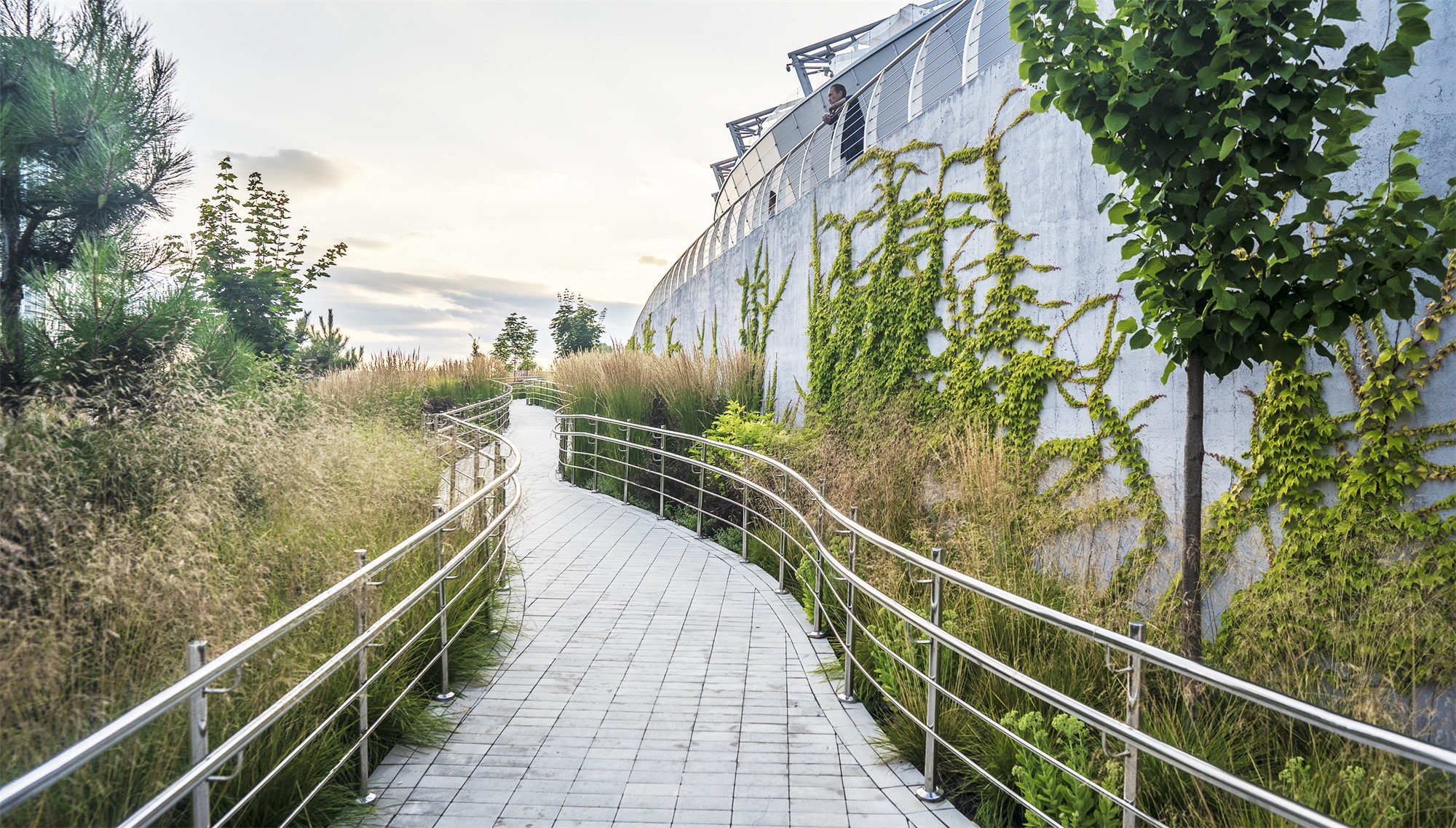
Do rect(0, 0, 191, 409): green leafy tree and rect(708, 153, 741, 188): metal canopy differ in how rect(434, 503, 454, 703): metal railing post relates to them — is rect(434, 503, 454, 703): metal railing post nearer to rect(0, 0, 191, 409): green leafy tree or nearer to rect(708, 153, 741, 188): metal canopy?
rect(0, 0, 191, 409): green leafy tree

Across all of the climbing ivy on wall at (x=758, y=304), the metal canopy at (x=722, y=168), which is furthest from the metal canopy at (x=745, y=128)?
the climbing ivy on wall at (x=758, y=304)

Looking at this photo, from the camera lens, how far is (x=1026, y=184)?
684 centimetres

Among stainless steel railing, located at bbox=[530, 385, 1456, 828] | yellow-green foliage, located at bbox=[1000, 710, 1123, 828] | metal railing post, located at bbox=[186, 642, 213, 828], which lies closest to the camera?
stainless steel railing, located at bbox=[530, 385, 1456, 828]

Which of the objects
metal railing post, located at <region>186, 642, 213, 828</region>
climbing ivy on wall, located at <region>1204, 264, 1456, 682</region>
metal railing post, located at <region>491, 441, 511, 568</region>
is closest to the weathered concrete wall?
climbing ivy on wall, located at <region>1204, 264, 1456, 682</region>

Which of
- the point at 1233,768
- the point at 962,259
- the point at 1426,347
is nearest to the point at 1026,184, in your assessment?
the point at 962,259

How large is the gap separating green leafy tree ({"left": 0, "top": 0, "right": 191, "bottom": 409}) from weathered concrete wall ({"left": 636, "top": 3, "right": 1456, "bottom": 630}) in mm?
7531

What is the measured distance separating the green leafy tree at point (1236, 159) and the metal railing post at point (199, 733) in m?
3.73

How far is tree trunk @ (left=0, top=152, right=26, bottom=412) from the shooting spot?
5.98m

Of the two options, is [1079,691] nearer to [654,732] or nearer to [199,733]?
[654,732]

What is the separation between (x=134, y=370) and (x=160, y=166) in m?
2.43

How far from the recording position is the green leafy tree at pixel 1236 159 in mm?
3139

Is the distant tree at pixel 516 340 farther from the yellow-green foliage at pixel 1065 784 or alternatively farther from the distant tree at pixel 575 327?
the yellow-green foliage at pixel 1065 784

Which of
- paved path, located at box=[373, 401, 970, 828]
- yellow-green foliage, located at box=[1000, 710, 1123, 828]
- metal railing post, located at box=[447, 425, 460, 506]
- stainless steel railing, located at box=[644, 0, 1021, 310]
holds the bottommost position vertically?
paved path, located at box=[373, 401, 970, 828]

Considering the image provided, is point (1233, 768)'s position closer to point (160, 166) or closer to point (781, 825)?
point (781, 825)
